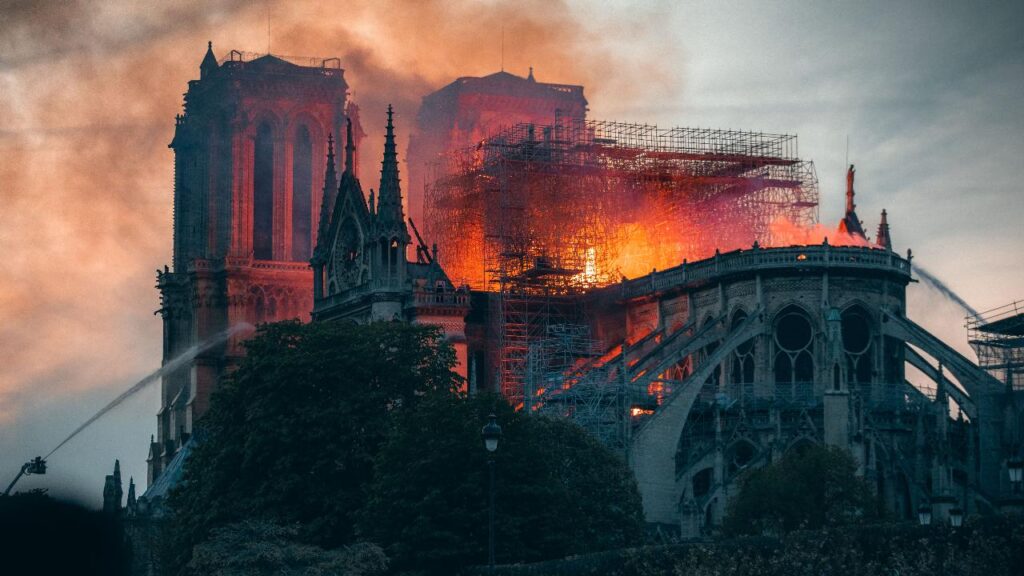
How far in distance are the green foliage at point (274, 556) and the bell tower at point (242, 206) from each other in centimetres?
5930

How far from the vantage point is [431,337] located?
83250mm

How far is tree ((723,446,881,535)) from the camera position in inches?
2987

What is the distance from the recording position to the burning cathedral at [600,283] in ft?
292

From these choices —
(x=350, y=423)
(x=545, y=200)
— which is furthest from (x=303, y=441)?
(x=545, y=200)

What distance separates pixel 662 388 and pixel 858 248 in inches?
398

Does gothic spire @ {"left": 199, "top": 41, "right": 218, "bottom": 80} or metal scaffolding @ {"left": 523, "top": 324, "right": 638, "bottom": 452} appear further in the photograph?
gothic spire @ {"left": 199, "top": 41, "right": 218, "bottom": 80}

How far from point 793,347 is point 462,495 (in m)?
31.7

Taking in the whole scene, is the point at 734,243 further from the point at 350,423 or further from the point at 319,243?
the point at 350,423

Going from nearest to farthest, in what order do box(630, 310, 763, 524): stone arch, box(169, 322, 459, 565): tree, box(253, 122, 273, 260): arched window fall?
box(169, 322, 459, 565): tree
box(630, 310, 763, 524): stone arch
box(253, 122, 273, 260): arched window

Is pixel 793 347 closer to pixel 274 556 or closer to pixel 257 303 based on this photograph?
pixel 274 556

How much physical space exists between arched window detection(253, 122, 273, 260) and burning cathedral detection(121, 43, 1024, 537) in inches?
6.3

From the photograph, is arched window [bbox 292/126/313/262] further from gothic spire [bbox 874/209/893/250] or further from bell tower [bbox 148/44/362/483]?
gothic spire [bbox 874/209/893/250]

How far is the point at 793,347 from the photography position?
93.0 meters

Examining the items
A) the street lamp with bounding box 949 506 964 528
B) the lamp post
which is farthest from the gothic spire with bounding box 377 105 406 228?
the street lamp with bounding box 949 506 964 528
